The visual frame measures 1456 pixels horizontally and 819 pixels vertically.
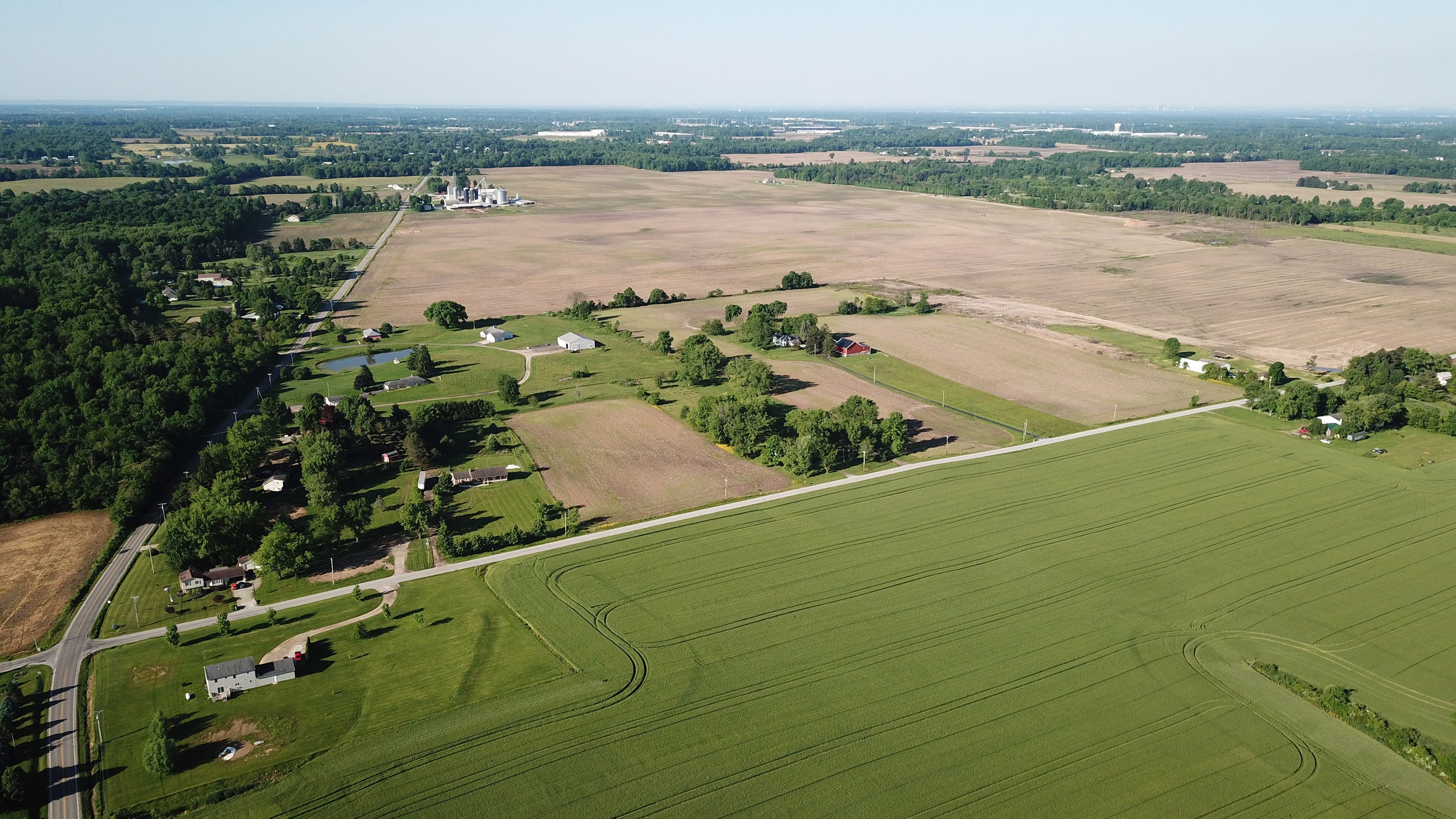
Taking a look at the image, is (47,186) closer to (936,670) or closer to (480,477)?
(480,477)

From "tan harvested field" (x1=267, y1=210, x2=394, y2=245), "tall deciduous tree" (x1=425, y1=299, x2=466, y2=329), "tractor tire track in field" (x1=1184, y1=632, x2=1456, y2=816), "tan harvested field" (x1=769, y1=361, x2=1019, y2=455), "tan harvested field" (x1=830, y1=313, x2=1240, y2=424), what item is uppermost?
A: "tan harvested field" (x1=267, y1=210, x2=394, y2=245)

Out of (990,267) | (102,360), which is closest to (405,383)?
(102,360)

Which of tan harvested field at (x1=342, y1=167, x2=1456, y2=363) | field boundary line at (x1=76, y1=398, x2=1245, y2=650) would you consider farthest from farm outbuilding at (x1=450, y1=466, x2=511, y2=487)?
tan harvested field at (x1=342, y1=167, x2=1456, y2=363)

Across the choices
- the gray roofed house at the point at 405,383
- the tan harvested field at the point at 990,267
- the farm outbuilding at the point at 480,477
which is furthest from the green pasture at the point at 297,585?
the tan harvested field at the point at 990,267

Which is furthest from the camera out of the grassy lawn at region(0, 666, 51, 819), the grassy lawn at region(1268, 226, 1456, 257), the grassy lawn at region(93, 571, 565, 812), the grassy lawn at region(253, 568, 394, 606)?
the grassy lawn at region(1268, 226, 1456, 257)

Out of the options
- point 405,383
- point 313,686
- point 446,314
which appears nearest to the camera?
point 313,686

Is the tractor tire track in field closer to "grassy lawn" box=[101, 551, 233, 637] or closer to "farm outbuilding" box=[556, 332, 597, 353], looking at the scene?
"grassy lawn" box=[101, 551, 233, 637]

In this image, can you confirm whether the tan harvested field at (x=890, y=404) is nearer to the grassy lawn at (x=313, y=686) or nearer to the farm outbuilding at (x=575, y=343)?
the farm outbuilding at (x=575, y=343)
